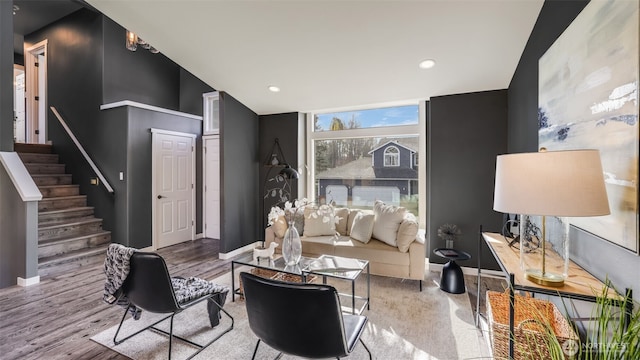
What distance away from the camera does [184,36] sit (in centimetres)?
306

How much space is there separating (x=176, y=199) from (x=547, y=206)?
5.63 m

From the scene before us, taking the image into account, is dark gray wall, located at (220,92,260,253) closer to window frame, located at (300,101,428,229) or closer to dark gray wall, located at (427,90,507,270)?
window frame, located at (300,101,428,229)

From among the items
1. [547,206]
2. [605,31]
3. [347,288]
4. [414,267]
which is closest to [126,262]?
[347,288]

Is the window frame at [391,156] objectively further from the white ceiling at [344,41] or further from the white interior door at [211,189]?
the white interior door at [211,189]

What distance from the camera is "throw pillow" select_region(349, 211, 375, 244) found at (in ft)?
11.8

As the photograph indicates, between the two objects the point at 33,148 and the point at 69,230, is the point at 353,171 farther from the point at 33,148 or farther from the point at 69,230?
the point at 33,148

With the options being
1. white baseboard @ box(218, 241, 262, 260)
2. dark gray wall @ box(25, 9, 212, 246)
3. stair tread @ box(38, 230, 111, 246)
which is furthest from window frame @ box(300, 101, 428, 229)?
stair tread @ box(38, 230, 111, 246)

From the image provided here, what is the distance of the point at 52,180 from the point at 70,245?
1487 millimetres

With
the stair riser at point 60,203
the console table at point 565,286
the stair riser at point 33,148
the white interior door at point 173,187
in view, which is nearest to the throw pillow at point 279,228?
the white interior door at point 173,187

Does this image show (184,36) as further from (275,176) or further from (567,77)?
(567,77)

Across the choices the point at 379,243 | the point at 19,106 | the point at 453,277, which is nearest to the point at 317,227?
the point at 379,243

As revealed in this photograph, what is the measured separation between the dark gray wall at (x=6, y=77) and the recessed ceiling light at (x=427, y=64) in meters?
4.72

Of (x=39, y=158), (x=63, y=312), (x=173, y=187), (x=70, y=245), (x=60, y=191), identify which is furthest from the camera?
(x=173, y=187)

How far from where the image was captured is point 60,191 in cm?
489
